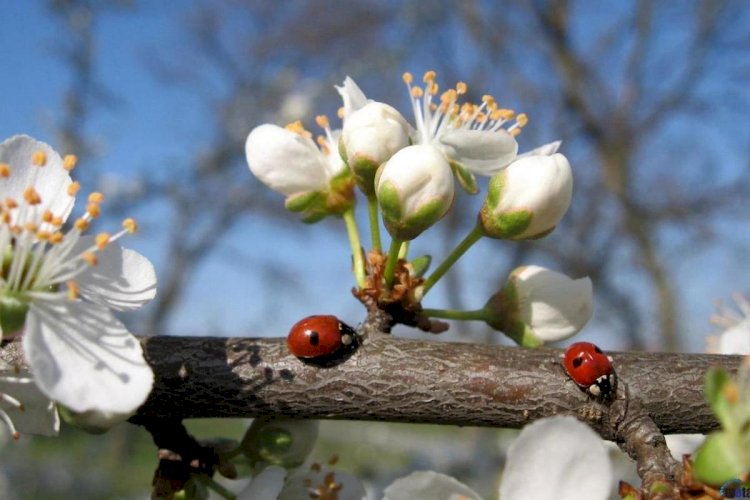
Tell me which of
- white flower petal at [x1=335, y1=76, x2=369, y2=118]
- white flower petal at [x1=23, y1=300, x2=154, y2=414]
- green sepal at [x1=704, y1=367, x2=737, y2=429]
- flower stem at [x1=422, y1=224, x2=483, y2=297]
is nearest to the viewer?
green sepal at [x1=704, y1=367, x2=737, y2=429]

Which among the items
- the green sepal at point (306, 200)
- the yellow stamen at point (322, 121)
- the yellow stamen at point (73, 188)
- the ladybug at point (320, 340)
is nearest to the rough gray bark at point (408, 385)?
the ladybug at point (320, 340)

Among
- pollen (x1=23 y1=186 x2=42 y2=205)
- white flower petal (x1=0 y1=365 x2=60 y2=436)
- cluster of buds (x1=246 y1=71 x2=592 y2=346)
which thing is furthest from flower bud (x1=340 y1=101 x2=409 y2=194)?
white flower petal (x1=0 y1=365 x2=60 y2=436)

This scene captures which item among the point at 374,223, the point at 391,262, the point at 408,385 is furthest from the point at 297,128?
the point at 408,385

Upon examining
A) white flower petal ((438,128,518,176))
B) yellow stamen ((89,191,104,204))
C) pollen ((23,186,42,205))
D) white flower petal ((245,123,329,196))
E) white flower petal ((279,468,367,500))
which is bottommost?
white flower petal ((279,468,367,500))

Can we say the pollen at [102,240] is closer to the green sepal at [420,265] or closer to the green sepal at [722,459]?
the green sepal at [420,265]

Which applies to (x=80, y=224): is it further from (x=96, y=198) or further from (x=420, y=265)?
(x=420, y=265)

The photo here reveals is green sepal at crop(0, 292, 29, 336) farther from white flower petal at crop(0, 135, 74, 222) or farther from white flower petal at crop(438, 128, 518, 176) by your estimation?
white flower petal at crop(438, 128, 518, 176)

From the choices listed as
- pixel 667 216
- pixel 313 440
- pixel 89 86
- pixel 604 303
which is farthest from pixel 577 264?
pixel 313 440

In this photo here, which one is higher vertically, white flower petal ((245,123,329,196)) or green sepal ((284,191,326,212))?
white flower petal ((245,123,329,196))
